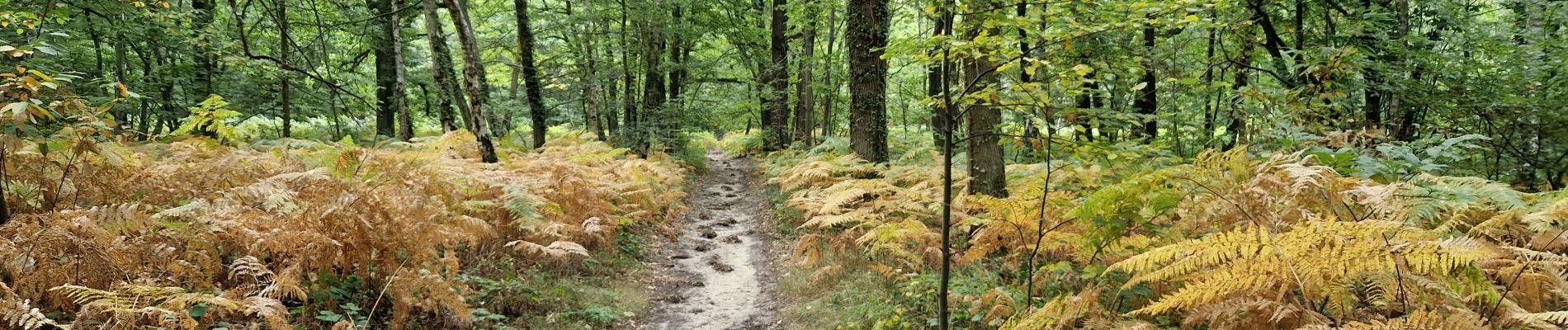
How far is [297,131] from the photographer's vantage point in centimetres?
1836

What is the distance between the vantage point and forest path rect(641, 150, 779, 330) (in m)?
5.81

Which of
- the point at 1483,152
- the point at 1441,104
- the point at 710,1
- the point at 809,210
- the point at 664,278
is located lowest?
the point at 664,278

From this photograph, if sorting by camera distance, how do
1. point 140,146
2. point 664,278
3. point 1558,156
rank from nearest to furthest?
point 1558,156, point 664,278, point 140,146

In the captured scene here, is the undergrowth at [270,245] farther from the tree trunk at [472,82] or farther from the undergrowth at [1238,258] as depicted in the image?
the tree trunk at [472,82]

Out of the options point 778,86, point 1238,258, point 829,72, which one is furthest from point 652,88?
point 1238,258

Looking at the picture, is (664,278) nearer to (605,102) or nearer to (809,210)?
(809,210)

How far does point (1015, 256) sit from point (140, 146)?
377 inches

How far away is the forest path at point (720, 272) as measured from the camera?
5.81m

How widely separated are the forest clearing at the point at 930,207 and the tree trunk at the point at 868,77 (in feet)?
0.15

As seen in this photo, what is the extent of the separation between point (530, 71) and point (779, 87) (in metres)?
8.19

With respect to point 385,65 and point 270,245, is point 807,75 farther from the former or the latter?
point 270,245

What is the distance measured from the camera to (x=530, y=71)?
14.3m

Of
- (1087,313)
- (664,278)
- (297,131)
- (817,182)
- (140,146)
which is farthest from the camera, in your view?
(297,131)

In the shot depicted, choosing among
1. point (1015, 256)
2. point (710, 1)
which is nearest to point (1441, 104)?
point (1015, 256)
